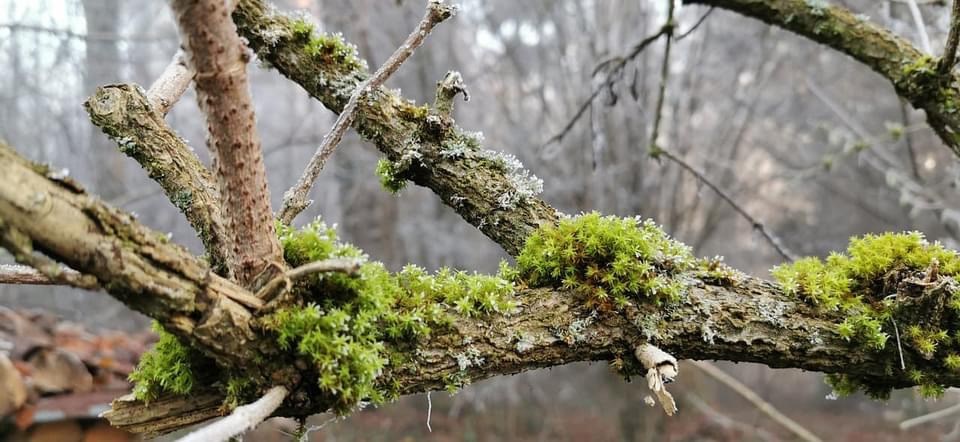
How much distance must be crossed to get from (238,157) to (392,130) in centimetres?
63

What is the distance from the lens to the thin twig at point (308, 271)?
0.97m

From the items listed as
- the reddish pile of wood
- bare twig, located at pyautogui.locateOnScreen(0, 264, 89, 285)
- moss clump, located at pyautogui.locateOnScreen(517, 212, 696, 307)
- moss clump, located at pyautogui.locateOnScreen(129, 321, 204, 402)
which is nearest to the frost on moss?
moss clump, located at pyautogui.locateOnScreen(517, 212, 696, 307)

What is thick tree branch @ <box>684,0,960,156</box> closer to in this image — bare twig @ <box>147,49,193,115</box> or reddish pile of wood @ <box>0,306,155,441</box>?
bare twig @ <box>147,49,193,115</box>

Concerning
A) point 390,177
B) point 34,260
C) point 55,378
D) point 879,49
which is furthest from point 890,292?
point 55,378

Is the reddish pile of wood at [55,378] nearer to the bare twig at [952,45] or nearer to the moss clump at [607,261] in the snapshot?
the moss clump at [607,261]

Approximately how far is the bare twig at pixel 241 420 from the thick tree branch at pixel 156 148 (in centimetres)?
44

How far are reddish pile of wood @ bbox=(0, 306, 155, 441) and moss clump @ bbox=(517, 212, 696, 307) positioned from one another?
2191 mm

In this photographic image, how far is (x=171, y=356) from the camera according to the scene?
1.08 m

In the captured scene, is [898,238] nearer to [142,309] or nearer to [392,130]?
[392,130]

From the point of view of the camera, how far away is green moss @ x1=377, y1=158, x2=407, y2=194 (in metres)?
1.58

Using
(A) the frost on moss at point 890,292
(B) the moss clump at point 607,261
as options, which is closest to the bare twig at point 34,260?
(B) the moss clump at point 607,261

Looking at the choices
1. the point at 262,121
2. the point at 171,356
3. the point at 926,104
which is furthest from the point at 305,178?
the point at 262,121

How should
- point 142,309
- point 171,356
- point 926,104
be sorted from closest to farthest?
1. point 142,309
2. point 171,356
3. point 926,104

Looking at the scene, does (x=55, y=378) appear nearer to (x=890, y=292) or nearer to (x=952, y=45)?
(x=890, y=292)
